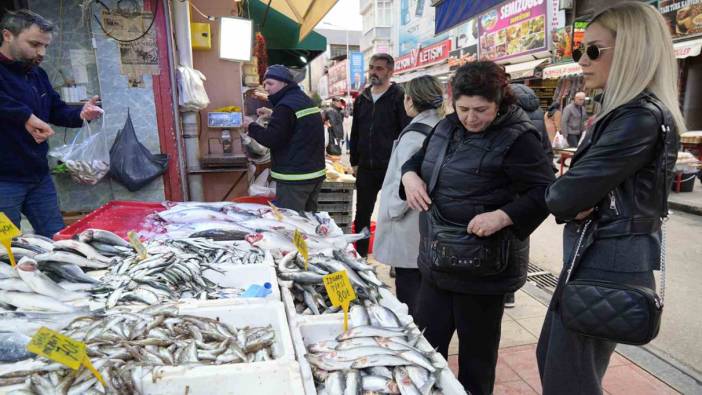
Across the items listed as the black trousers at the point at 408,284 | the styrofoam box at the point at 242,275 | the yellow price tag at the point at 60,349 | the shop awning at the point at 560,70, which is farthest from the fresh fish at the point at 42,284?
the shop awning at the point at 560,70

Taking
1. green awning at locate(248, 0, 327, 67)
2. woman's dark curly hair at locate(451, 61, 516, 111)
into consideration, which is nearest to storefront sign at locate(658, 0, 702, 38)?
green awning at locate(248, 0, 327, 67)

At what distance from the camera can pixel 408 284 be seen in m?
3.20

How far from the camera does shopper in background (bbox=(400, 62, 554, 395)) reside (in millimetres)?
2031

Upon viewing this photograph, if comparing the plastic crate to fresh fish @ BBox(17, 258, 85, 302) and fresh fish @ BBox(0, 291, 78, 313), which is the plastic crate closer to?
fresh fish @ BBox(17, 258, 85, 302)

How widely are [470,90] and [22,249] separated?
2472mm

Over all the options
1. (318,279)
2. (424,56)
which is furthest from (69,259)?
(424,56)

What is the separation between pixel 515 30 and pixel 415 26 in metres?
13.6

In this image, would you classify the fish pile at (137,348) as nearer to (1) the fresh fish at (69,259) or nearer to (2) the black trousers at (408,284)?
(1) the fresh fish at (69,259)

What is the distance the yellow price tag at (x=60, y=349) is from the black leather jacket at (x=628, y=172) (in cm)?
172

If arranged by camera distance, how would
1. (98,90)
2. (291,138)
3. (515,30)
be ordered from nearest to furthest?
(291,138)
(98,90)
(515,30)

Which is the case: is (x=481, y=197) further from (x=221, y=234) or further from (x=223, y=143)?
(x=223, y=143)

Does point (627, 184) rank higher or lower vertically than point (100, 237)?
higher

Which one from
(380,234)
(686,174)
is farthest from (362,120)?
(686,174)

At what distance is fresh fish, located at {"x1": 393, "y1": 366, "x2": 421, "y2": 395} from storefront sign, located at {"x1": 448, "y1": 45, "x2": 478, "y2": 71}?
20.1 m
